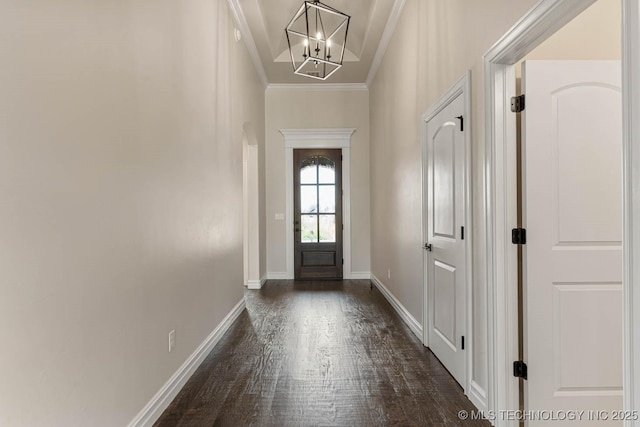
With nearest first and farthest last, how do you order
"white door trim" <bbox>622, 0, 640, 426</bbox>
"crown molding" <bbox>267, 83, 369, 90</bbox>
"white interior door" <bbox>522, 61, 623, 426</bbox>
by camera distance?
"white door trim" <bbox>622, 0, 640, 426</bbox> < "white interior door" <bbox>522, 61, 623, 426</bbox> < "crown molding" <bbox>267, 83, 369, 90</bbox>

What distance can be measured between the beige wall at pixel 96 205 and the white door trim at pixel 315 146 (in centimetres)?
342

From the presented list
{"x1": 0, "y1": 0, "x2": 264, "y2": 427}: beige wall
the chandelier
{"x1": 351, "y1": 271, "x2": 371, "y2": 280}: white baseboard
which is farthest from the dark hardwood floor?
the chandelier

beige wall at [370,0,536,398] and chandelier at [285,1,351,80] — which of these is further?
chandelier at [285,1,351,80]

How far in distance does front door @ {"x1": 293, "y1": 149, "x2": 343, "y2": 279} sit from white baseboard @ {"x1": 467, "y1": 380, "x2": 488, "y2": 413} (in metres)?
4.13

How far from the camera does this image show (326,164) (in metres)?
6.26

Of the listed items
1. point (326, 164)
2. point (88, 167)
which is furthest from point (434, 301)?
point (326, 164)

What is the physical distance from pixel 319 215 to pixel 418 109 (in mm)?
3249

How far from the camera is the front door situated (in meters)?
6.23

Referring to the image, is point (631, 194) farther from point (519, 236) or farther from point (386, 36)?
point (386, 36)

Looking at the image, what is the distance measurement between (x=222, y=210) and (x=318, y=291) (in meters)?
2.43

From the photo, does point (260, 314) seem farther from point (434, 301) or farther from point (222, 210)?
point (434, 301)

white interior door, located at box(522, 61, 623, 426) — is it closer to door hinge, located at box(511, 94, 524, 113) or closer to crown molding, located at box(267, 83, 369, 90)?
door hinge, located at box(511, 94, 524, 113)

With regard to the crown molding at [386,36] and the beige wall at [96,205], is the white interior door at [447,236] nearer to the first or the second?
the crown molding at [386,36]

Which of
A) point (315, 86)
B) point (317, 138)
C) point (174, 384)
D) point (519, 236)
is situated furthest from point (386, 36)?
point (174, 384)
